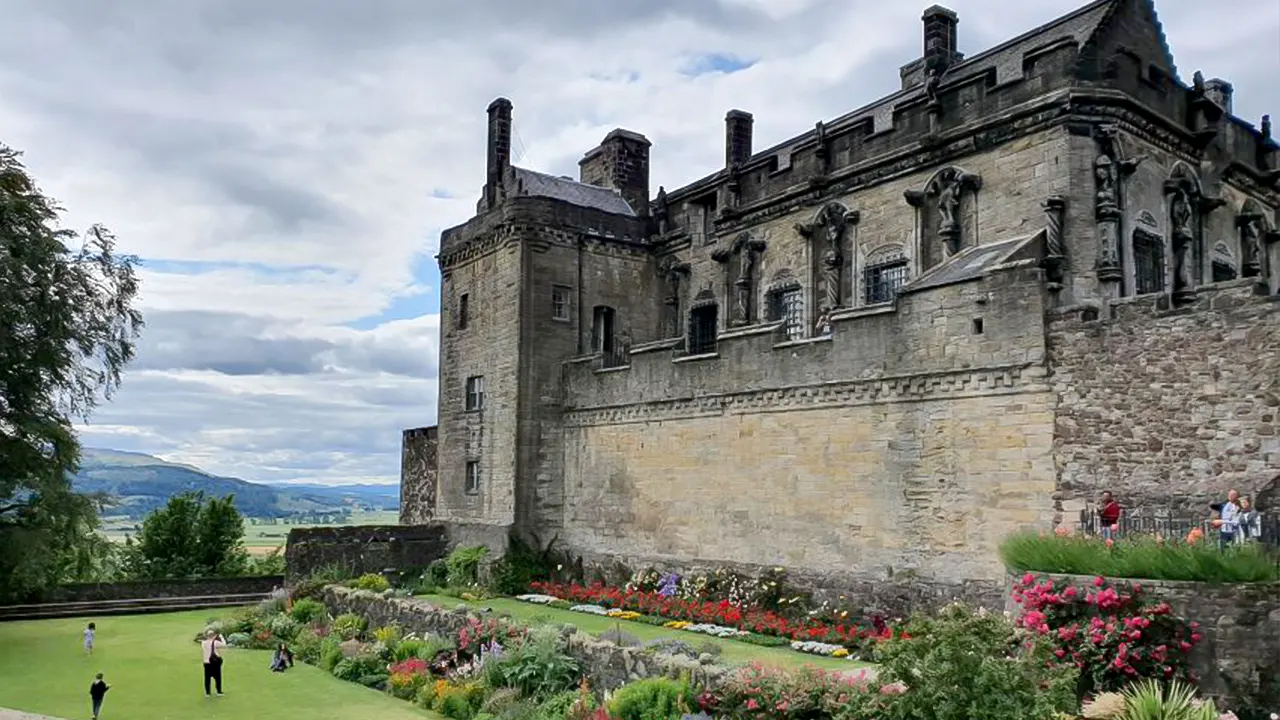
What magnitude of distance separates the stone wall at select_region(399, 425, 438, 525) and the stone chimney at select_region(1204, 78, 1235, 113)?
25.6 meters

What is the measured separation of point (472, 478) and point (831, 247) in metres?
13.1

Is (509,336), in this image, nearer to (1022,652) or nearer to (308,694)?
(308,694)

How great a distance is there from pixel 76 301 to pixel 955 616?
24.9m

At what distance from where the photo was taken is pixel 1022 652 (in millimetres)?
11812

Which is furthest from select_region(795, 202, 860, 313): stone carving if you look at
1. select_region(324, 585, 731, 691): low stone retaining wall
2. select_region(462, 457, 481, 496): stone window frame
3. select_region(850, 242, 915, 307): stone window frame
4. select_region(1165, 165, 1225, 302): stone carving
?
select_region(462, 457, 481, 496): stone window frame

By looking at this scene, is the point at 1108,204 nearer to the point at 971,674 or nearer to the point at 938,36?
the point at 938,36

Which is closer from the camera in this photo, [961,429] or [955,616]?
[955,616]

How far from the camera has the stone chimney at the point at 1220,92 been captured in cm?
2736

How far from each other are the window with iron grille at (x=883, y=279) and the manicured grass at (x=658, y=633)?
29.0 feet

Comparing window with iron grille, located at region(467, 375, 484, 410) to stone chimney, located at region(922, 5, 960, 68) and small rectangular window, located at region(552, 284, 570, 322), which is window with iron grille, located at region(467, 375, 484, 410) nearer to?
small rectangular window, located at region(552, 284, 570, 322)

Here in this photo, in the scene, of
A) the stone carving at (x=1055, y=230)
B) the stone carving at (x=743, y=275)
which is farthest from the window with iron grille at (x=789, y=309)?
the stone carving at (x=1055, y=230)

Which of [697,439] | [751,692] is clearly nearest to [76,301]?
[697,439]

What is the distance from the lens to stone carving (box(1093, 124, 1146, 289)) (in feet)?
65.2

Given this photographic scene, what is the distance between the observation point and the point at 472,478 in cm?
3139
